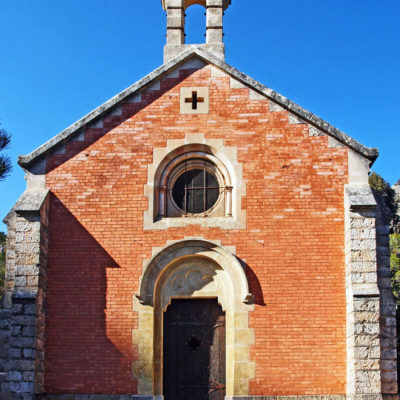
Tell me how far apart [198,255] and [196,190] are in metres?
1.54

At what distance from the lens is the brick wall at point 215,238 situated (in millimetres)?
13219

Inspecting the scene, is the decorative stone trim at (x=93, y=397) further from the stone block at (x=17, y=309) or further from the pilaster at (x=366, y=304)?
the pilaster at (x=366, y=304)

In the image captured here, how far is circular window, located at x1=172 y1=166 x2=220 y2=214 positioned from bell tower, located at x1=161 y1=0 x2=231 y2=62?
3204mm

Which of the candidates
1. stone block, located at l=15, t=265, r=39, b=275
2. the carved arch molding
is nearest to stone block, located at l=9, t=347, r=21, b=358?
stone block, located at l=15, t=265, r=39, b=275

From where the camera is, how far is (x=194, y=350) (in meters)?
13.7

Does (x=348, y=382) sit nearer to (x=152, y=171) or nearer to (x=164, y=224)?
(x=164, y=224)

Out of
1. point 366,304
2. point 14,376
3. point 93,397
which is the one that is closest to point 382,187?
point 366,304

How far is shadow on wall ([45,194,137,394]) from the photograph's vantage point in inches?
528

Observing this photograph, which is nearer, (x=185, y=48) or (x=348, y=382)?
(x=348, y=382)

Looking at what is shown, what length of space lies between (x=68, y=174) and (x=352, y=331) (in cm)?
706

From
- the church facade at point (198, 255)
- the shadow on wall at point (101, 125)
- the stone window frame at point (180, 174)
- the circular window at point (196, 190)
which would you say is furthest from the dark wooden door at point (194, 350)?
the shadow on wall at point (101, 125)

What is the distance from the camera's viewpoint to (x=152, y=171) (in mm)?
14211

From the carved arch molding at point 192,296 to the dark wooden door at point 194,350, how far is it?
0.74 ft

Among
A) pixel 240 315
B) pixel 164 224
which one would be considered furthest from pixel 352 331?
pixel 164 224
